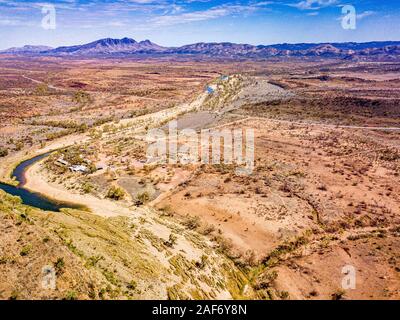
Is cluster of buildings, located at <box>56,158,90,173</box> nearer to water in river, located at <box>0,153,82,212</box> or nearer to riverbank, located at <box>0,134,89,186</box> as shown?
water in river, located at <box>0,153,82,212</box>

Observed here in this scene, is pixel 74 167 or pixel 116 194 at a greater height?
pixel 74 167

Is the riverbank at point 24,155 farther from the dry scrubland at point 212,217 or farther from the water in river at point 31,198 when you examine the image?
the water in river at point 31,198

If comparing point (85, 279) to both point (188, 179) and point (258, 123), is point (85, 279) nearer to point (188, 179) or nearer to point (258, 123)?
point (188, 179)

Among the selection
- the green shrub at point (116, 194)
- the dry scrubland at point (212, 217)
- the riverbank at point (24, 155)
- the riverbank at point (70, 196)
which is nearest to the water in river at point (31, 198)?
the riverbank at point (70, 196)

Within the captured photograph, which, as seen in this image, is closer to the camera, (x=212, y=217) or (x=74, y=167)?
(x=212, y=217)

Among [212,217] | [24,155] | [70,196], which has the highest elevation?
[24,155]

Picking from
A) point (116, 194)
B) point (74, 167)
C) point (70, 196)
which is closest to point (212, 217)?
point (116, 194)

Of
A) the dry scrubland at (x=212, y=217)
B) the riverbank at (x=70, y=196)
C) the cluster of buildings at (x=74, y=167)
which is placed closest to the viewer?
the dry scrubland at (x=212, y=217)

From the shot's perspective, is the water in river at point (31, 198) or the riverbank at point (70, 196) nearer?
the riverbank at point (70, 196)

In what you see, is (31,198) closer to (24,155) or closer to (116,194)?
(116,194)

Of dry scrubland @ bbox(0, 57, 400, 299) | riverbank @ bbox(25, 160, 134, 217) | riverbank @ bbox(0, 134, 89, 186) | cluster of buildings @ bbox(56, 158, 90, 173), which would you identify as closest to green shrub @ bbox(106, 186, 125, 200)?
dry scrubland @ bbox(0, 57, 400, 299)
